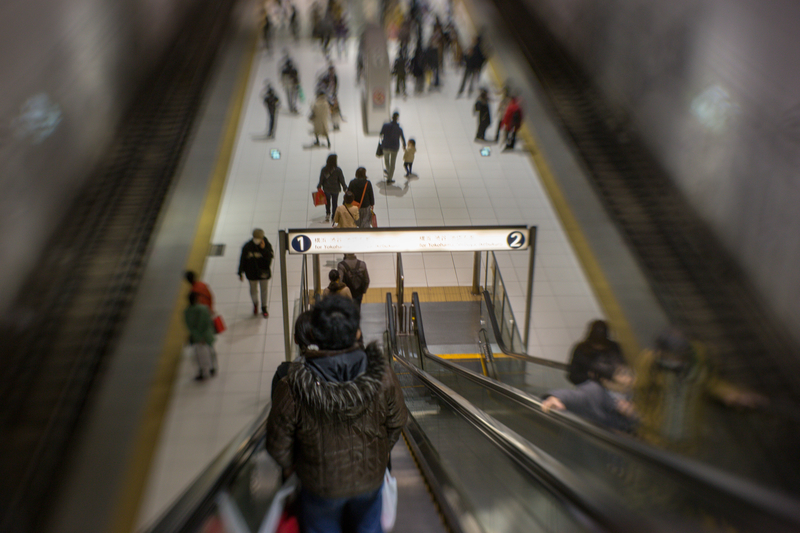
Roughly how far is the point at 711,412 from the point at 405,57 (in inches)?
566

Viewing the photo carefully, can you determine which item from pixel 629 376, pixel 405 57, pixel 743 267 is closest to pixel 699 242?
pixel 743 267

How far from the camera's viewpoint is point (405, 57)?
15422 mm

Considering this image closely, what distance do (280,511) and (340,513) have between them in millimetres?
236

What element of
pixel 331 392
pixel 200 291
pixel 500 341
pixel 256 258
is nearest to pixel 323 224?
pixel 256 258

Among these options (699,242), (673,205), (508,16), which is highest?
(508,16)

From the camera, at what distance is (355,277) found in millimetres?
7066

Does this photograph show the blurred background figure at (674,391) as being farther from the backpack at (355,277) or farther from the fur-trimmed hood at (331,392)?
the backpack at (355,277)

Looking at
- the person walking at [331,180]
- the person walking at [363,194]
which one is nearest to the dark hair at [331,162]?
the person walking at [331,180]

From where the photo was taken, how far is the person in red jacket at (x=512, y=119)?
456 inches

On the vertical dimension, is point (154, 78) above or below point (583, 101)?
above

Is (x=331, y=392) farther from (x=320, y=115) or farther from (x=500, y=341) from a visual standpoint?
(x=320, y=115)

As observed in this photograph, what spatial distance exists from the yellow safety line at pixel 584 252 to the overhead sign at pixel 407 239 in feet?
8.19

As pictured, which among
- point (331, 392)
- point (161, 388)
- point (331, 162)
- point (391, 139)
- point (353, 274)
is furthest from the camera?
point (391, 139)

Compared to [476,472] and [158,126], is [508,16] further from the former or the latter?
[476,472]
